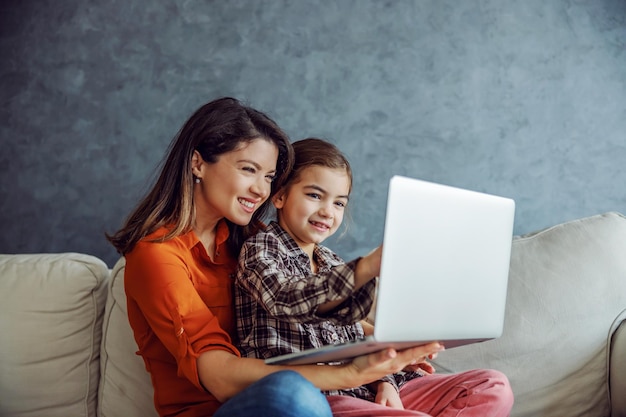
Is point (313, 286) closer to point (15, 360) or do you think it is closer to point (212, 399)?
point (212, 399)

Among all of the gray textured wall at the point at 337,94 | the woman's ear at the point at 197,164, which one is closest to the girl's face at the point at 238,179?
the woman's ear at the point at 197,164

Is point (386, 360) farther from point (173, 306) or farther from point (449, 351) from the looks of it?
point (449, 351)

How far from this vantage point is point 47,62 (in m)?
2.10

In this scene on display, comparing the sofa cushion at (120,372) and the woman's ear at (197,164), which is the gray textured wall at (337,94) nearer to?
the sofa cushion at (120,372)

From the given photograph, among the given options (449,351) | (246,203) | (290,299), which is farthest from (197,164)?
(449,351)

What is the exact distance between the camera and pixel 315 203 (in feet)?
4.88

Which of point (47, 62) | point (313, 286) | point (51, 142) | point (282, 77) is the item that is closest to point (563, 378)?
point (313, 286)

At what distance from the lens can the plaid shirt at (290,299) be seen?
1097mm

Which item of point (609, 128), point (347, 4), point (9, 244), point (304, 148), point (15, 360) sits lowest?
point (15, 360)

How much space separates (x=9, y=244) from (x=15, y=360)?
1.80 ft

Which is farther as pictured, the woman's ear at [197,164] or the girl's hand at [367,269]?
the woman's ear at [197,164]

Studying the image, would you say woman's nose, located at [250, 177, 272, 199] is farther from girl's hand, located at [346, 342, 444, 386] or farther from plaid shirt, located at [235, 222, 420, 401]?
girl's hand, located at [346, 342, 444, 386]

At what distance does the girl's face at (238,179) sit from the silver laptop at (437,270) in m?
0.46

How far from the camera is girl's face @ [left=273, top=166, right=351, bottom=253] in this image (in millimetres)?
1483
